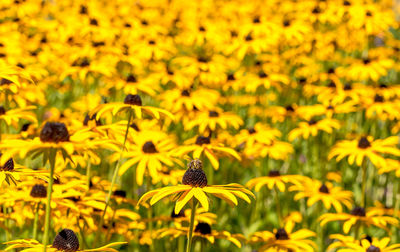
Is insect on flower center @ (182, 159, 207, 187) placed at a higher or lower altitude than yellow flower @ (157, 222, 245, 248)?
higher

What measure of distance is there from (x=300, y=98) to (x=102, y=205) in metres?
4.41

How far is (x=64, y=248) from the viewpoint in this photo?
7.79ft

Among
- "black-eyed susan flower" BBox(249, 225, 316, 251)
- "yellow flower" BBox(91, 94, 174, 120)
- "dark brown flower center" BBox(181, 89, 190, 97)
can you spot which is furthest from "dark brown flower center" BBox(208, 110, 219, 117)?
"yellow flower" BBox(91, 94, 174, 120)

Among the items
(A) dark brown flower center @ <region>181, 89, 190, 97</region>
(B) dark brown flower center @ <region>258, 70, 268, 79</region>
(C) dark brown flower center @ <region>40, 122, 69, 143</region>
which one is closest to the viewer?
(C) dark brown flower center @ <region>40, 122, 69, 143</region>

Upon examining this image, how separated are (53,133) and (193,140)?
7.52ft

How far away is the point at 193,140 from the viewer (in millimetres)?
4469

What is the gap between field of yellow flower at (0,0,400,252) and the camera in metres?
3.22

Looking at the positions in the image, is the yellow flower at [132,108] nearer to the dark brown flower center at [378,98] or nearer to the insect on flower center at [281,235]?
the insect on flower center at [281,235]

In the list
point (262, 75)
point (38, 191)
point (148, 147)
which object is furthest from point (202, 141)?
point (262, 75)

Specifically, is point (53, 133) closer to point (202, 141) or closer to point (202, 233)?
point (202, 233)

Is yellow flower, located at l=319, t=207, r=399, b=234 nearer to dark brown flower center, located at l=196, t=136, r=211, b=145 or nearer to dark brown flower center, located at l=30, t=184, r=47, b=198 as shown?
dark brown flower center, located at l=196, t=136, r=211, b=145

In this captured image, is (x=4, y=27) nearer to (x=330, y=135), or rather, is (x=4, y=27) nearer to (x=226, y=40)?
(x=226, y=40)

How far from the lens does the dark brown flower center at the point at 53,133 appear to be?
2.21 meters

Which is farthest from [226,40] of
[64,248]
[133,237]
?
[64,248]
